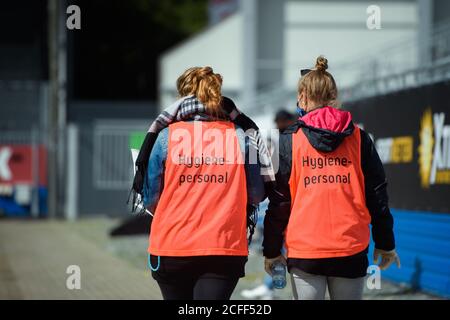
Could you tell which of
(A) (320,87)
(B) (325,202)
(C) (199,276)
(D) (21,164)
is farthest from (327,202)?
(D) (21,164)

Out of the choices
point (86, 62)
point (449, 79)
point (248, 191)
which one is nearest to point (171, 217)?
point (248, 191)

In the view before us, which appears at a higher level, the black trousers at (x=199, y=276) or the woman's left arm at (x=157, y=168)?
the woman's left arm at (x=157, y=168)

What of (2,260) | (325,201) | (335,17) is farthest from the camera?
(335,17)

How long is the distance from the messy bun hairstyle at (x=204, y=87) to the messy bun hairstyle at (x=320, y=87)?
0.46 metres

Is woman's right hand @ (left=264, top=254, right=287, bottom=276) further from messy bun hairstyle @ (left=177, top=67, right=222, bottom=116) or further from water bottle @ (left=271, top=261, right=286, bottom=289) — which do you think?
messy bun hairstyle @ (left=177, top=67, right=222, bottom=116)

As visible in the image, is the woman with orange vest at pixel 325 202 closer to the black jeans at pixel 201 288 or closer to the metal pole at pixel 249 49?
the black jeans at pixel 201 288

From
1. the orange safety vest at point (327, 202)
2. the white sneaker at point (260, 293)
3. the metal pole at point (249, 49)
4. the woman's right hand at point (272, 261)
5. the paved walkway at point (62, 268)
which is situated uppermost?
the metal pole at point (249, 49)

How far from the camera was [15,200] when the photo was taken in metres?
23.7

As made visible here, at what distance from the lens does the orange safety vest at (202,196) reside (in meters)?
4.41

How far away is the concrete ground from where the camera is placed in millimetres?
9703

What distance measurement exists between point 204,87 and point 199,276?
3.16 feet

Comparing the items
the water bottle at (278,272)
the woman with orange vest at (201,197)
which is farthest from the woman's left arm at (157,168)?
the water bottle at (278,272)
